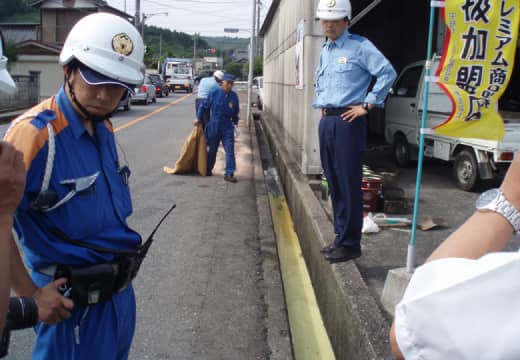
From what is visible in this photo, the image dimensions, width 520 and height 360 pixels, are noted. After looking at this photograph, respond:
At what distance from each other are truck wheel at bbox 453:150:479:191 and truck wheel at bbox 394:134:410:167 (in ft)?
5.76

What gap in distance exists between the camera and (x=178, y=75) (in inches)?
1852

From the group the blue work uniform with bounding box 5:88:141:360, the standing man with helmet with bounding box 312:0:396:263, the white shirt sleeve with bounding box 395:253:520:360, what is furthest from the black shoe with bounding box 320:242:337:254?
the white shirt sleeve with bounding box 395:253:520:360

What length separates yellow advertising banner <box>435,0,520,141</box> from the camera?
124 inches

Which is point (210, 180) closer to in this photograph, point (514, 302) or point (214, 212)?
point (214, 212)

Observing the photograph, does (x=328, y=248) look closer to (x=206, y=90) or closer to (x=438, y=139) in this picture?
(x=438, y=139)

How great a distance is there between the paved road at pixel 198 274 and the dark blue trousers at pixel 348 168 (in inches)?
38.3

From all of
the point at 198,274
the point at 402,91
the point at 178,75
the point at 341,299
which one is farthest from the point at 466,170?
the point at 178,75

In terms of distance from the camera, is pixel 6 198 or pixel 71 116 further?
pixel 71 116

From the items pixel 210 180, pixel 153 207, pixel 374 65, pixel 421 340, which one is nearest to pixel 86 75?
pixel 421 340

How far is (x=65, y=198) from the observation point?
70.9 inches

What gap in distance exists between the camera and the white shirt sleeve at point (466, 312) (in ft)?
2.83

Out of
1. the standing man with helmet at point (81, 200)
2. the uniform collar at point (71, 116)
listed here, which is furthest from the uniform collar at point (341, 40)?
the uniform collar at point (71, 116)

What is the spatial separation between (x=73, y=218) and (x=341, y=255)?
269cm

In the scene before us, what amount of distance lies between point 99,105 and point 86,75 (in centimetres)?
12
